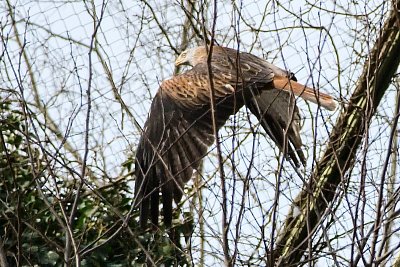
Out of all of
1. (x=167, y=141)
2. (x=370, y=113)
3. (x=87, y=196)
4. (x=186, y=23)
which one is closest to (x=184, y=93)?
(x=167, y=141)

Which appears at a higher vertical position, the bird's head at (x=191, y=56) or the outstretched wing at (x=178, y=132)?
the bird's head at (x=191, y=56)

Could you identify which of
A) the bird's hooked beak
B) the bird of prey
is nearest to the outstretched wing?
the bird of prey

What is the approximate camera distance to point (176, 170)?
4.62 metres

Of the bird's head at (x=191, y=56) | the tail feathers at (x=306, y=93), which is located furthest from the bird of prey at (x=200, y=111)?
the bird's head at (x=191, y=56)

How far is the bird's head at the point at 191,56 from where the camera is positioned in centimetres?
551

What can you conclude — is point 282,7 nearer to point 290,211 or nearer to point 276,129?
point 276,129

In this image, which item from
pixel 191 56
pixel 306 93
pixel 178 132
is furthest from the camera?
pixel 191 56

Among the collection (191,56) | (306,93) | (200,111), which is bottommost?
(306,93)

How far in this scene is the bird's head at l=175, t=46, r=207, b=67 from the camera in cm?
551

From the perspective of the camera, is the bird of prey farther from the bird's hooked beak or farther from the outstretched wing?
the bird's hooked beak

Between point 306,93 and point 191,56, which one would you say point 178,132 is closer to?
point 306,93

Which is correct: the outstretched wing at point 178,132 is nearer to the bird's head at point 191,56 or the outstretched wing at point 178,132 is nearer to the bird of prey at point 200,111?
the bird of prey at point 200,111

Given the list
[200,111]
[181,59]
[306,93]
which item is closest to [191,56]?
[181,59]

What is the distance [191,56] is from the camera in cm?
565
